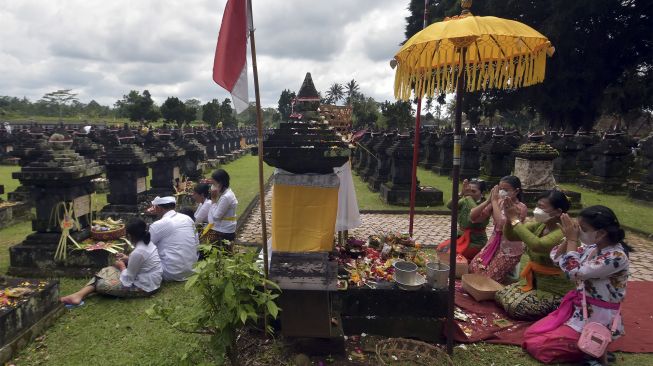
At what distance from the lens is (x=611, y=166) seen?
12.8m

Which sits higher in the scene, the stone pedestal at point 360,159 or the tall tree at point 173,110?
the tall tree at point 173,110

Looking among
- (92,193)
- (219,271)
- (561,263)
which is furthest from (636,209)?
(92,193)

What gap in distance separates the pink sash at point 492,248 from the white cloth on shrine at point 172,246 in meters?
3.99

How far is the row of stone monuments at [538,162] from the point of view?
1045cm

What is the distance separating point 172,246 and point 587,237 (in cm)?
481

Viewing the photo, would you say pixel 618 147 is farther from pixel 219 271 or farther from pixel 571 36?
pixel 219 271

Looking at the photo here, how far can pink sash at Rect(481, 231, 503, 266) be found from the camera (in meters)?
5.08

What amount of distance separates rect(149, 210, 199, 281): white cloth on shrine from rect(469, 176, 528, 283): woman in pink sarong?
3925 mm

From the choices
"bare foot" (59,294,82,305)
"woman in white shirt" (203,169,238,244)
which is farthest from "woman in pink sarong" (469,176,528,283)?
"bare foot" (59,294,82,305)

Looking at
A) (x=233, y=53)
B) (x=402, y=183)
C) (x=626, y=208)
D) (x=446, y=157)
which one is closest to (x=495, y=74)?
(x=233, y=53)

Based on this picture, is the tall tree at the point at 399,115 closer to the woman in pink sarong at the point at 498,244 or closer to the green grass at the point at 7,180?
the green grass at the point at 7,180

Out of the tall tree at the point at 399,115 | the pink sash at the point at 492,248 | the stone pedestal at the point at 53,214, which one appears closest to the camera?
the pink sash at the point at 492,248

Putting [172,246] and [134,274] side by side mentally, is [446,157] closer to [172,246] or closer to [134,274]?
[172,246]

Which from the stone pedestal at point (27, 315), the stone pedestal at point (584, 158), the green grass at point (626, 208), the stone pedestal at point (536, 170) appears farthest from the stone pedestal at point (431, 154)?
the stone pedestal at point (27, 315)
